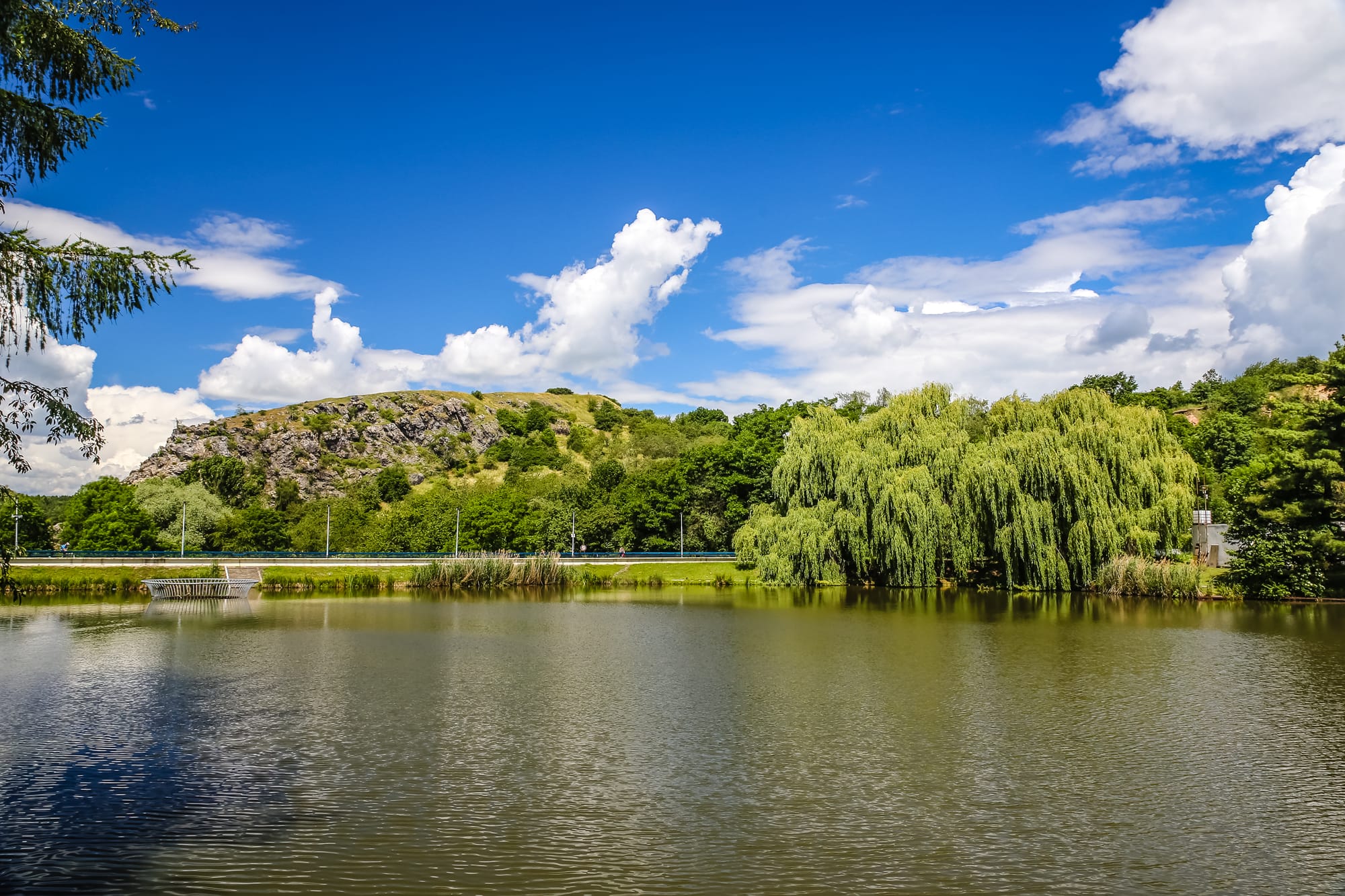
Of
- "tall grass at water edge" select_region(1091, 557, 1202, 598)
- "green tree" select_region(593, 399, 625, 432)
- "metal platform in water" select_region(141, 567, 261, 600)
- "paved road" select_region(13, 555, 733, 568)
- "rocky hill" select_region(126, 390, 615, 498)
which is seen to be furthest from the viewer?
"green tree" select_region(593, 399, 625, 432)

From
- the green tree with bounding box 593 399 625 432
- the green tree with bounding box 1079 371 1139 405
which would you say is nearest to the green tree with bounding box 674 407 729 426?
the green tree with bounding box 593 399 625 432

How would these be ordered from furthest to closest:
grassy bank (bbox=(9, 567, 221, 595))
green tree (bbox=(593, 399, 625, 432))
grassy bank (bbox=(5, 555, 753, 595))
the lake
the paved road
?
green tree (bbox=(593, 399, 625, 432)) → the paved road → grassy bank (bbox=(5, 555, 753, 595)) → grassy bank (bbox=(9, 567, 221, 595)) → the lake

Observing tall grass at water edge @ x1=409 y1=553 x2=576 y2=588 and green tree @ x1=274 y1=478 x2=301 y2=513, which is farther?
green tree @ x1=274 y1=478 x2=301 y2=513

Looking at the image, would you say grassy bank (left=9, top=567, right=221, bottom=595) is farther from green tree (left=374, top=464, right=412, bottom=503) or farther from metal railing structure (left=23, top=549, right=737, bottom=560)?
green tree (left=374, top=464, right=412, bottom=503)

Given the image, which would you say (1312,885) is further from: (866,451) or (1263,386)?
(1263,386)

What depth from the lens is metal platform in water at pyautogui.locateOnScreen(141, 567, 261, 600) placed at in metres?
44.7

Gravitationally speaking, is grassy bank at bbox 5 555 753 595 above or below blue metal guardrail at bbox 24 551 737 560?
below

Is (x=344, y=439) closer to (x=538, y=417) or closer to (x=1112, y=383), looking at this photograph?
(x=538, y=417)

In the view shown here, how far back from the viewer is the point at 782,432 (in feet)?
219

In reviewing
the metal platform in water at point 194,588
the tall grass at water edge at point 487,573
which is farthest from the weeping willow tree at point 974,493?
the metal platform in water at point 194,588

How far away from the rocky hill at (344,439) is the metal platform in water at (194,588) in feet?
250

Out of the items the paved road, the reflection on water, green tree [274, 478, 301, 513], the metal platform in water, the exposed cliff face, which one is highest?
the exposed cliff face

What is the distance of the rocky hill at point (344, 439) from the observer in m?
123

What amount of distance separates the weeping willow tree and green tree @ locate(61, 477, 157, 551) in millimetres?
53037
